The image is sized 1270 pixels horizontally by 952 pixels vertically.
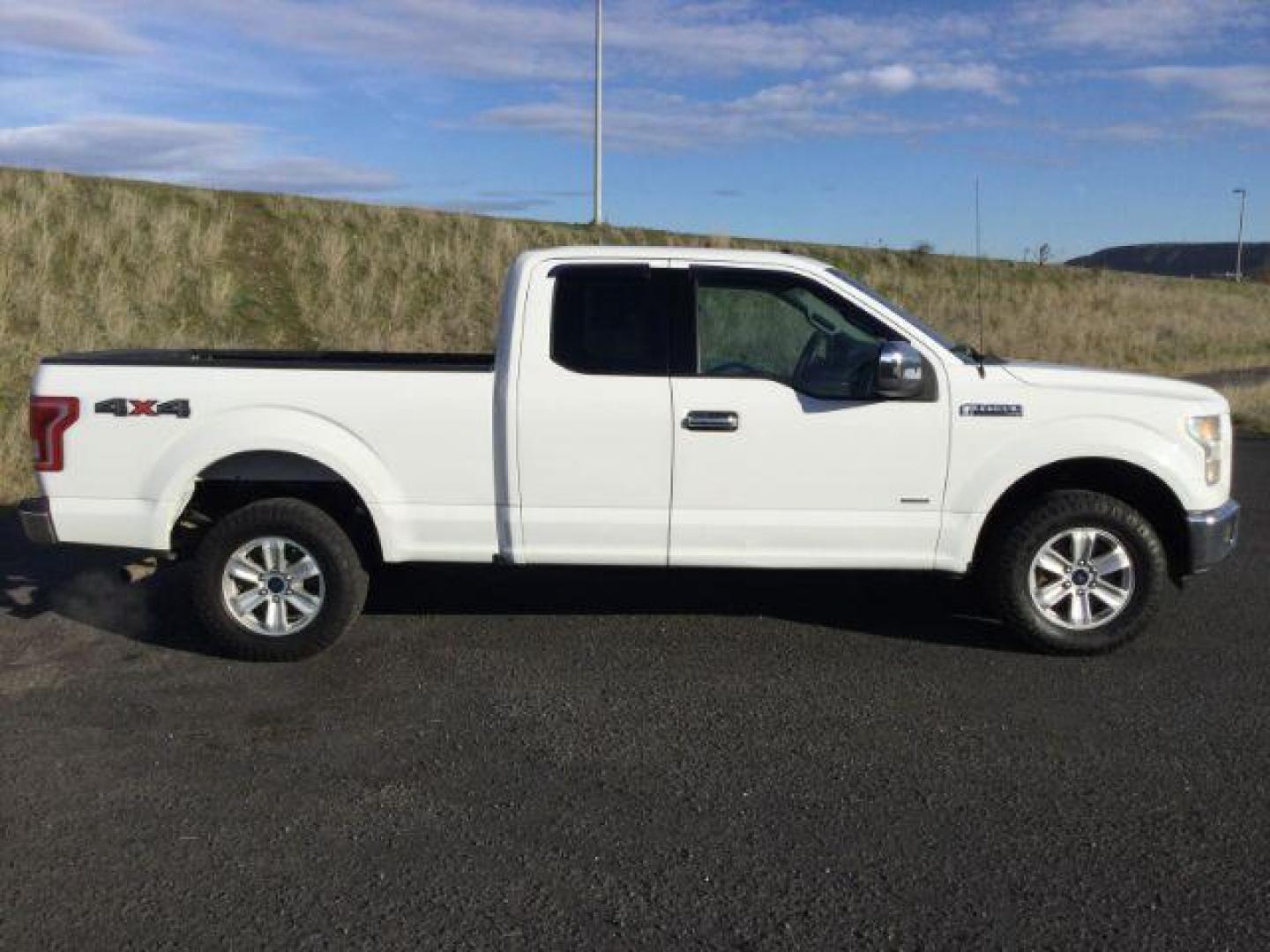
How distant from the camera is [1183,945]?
133 inches

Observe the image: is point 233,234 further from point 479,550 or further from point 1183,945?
point 1183,945

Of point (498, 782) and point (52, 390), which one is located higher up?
point (52, 390)

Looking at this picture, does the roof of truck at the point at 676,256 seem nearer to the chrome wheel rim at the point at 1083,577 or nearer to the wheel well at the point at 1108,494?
the wheel well at the point at 1108,494

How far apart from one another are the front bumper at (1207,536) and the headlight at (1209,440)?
17 cm

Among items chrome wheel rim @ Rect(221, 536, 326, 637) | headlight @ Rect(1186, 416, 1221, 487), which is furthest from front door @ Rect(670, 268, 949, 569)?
chrome wheel rim @ Rect(221, 536, 326, 637)

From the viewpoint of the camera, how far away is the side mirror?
5592 millimetres

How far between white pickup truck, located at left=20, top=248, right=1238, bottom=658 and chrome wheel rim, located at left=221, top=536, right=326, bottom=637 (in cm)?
1

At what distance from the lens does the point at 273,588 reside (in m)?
5.90

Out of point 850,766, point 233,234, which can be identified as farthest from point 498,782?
point 233,234

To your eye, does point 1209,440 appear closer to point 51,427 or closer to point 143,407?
point 143,407

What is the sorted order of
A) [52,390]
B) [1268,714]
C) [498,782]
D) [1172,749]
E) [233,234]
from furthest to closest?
[233,234]
[52,390]
[1268,714]
[1172,749]
[498,782]

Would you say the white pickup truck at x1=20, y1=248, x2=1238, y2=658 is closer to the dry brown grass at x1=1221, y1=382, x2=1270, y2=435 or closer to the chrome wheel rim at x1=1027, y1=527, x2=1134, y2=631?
the chrome wheel rim at x1=1027, y1=527, x2=1134, y2=631

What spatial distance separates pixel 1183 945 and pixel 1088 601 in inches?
109

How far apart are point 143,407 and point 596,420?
2.10m
